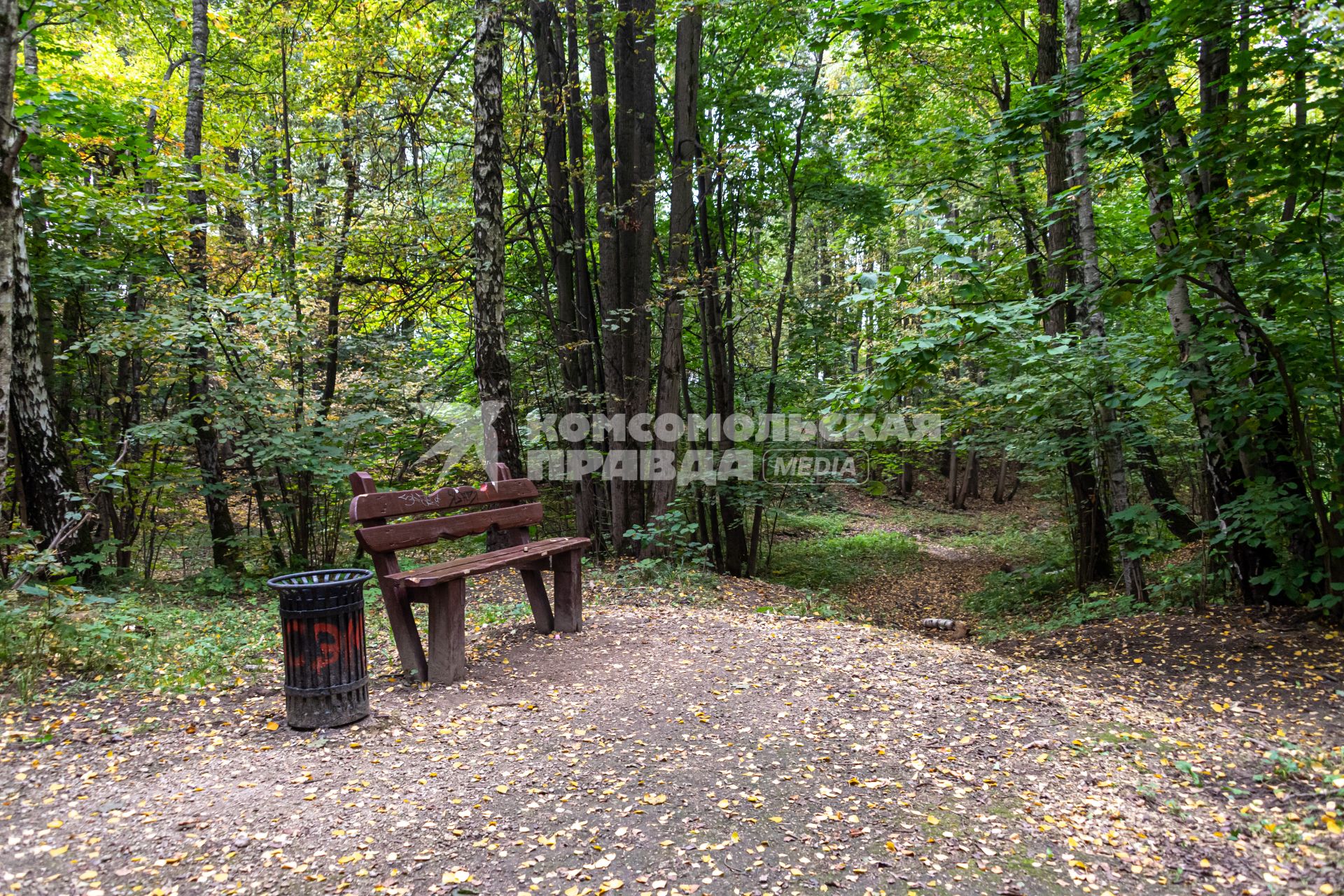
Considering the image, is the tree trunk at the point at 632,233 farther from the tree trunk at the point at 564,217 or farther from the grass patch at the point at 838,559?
the grass patch at the point at 838,559

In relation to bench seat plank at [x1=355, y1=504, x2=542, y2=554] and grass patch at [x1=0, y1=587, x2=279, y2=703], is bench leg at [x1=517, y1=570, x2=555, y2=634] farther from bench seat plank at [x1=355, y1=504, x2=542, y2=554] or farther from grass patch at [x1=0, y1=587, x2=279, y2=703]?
grass patch at [x1=0, y1=587, x2=279, y2=703]

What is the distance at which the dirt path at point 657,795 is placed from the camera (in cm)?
264

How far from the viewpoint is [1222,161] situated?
4.58 m

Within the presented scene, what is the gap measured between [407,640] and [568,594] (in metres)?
1.46

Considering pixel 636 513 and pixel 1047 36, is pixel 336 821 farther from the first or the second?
pixel 1047 36

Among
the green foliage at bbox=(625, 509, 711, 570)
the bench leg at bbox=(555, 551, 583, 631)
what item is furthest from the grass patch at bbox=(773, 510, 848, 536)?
the bench leg at bbox=(555, 551, 583, 631)

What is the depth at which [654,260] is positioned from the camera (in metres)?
11.8

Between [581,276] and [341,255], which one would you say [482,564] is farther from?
[341,255]

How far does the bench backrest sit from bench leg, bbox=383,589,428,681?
36cm

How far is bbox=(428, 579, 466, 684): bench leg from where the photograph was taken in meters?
4.41

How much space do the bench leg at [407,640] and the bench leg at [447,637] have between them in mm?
56

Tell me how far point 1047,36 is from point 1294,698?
296 inches

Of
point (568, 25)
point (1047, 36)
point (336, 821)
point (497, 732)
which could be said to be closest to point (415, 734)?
point (497, 732)

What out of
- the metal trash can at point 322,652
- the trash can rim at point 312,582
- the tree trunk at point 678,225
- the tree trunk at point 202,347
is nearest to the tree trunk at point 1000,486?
the tree trunk at point 678,225
